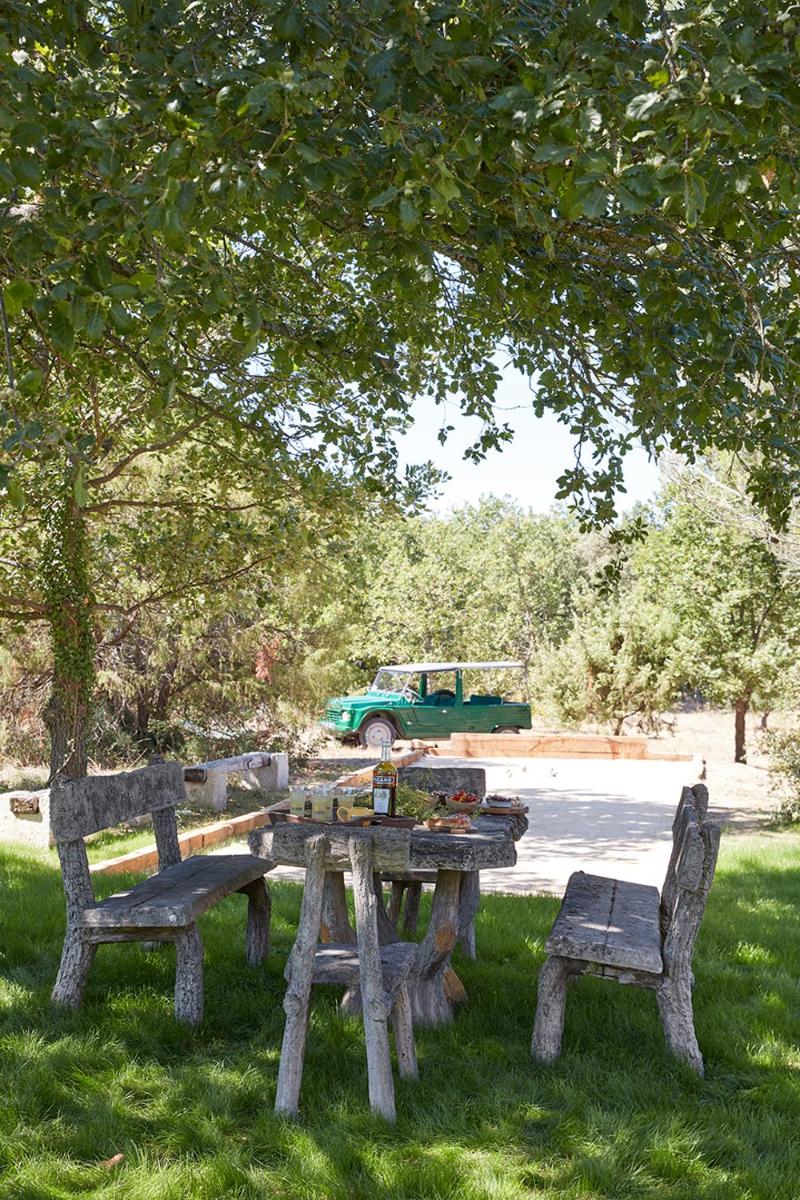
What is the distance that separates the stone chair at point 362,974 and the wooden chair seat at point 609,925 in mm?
661

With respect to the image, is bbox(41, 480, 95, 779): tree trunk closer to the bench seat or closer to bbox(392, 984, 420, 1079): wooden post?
the bench seat

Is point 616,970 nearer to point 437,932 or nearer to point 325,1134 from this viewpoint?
point 437,932

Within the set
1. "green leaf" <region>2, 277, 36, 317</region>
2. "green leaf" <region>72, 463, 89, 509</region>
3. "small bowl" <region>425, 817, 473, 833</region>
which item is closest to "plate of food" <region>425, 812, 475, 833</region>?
"small bowl" <region>425, 817, 473, 833</region>

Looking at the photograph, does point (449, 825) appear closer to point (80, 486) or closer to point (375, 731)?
point (80, 486)

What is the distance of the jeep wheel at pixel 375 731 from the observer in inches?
824

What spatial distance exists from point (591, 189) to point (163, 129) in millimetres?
1727

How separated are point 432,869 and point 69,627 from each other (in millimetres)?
5853

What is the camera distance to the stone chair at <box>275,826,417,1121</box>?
148 inches

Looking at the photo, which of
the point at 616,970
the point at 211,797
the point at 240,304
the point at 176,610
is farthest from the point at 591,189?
the point at 176,610

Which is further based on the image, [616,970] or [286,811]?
[286,811]

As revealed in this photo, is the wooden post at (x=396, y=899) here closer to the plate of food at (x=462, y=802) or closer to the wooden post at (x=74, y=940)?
the plate of food at (x=462, y=802)

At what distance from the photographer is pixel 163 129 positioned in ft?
12.2

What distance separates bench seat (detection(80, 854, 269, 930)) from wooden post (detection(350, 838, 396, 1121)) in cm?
91

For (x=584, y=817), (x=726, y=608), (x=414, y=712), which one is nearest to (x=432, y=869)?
(x=584, y=817)
